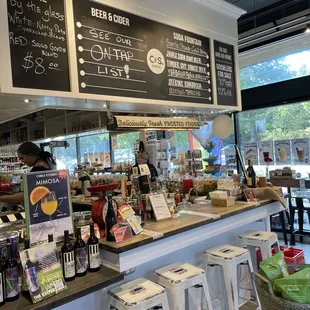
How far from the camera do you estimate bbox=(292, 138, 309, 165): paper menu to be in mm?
5051

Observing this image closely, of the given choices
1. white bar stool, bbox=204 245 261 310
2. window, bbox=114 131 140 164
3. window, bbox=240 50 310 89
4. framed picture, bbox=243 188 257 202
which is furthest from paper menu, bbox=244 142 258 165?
white bar stool, bbox=204 245 261 310

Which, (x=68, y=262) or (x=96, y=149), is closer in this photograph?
(x=68, y=262)

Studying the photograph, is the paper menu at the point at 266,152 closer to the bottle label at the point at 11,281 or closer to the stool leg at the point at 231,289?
the stool leg at the point at 231,289

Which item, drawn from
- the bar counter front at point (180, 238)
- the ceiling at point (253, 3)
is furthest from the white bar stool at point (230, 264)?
the ceiling at point (253, 3)

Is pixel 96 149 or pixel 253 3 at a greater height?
pixel 253 3

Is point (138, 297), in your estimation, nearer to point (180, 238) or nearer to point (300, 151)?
point (180, 238)

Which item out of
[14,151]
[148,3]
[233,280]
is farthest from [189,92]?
[14,151]

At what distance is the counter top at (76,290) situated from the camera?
1380mm

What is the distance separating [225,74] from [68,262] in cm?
272

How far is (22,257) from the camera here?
1.47 metres

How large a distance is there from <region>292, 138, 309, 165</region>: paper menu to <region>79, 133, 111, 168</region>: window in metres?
3.60

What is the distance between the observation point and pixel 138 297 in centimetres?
171

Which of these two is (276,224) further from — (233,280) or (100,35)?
(100,35)

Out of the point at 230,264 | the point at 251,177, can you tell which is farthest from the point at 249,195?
the point at 230,264
